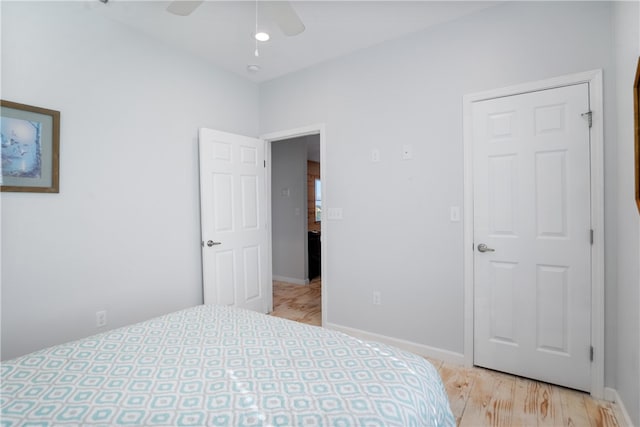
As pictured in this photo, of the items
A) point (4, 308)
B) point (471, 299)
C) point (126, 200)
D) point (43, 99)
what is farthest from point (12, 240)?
point (471, 299)

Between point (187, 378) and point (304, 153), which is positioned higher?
point (304, 153)

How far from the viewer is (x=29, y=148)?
1.98 metres

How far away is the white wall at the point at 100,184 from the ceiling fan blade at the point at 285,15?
1.46 metres

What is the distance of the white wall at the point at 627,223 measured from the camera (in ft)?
5.08

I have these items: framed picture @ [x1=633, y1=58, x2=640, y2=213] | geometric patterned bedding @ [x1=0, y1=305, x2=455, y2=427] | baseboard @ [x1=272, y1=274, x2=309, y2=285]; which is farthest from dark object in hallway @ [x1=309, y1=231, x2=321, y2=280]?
framed picture @ [x1=633, y1=58, x2=640, y2=213]

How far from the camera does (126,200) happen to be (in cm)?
245

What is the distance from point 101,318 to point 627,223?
3426mm

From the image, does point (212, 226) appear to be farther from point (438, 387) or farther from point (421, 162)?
point (438, 387)

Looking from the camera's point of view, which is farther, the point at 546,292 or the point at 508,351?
the point at 508,351

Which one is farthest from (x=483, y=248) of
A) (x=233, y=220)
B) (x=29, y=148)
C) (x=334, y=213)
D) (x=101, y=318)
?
(x=29, y=148)

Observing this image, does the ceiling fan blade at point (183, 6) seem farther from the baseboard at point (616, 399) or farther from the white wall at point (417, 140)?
the baseboard at point (616, 399)

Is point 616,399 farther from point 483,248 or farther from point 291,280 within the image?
point 291,280

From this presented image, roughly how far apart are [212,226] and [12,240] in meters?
1.37

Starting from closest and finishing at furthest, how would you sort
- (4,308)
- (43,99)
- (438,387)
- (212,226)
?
(438,387) → (4,308) → (43,99) → (212,226)
